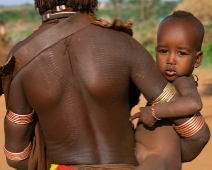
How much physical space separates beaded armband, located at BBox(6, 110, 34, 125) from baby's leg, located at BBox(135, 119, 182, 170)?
1.90ft

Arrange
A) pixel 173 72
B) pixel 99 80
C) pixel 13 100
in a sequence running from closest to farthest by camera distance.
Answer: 1. pixel 99 80
2. pixel 13 100
3. pixel 173 72

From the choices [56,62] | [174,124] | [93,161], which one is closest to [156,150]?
[174,124]

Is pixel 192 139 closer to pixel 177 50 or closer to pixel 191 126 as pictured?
pixel 191 126

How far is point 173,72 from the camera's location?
2.48 meters

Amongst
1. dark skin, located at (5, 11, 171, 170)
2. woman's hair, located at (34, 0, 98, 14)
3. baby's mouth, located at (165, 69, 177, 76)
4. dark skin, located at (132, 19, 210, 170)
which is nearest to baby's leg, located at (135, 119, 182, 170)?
dark skin, located at (132, 19, 210, 170)

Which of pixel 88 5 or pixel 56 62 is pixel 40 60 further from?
pixel 88 5

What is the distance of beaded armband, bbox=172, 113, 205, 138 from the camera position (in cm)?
224

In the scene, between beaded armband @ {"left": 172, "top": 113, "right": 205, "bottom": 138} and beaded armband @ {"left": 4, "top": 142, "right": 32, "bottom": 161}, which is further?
beaded armband @ {"left": 4, "top": 142, "right": 32, "bottom": 161}

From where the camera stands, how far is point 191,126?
7.35ft

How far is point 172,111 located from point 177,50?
1.49ft

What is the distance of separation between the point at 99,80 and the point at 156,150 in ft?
1.74

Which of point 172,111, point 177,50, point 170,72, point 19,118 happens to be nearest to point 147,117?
point 172,111

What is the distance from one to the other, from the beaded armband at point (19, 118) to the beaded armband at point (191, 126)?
74 centimetres

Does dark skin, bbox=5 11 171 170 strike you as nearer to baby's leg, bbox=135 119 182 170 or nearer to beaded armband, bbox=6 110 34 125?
beaded armband, bbox=6 110 34 125
